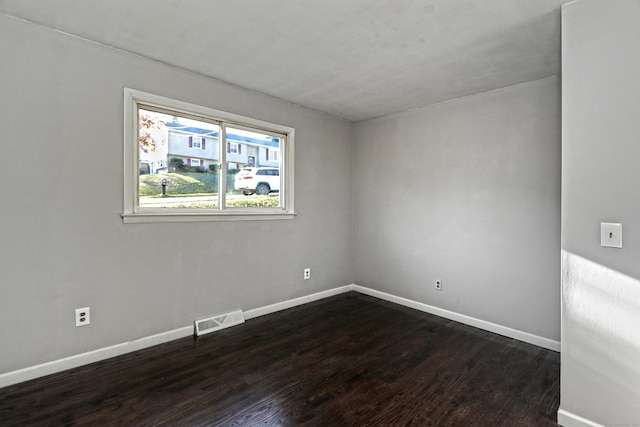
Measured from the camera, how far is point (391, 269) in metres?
4.16

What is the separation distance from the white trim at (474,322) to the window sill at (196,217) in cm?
169

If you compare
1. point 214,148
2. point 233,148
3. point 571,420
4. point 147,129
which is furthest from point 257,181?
point 571,420

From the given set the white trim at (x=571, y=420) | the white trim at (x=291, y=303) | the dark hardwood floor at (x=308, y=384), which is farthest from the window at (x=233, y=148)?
the white trim at (x=571, y=420)

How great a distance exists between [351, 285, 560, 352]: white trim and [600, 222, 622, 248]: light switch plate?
1.58m

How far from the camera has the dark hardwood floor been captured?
74.2 inches

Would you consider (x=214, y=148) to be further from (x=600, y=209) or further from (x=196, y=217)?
(x=600, y=209)

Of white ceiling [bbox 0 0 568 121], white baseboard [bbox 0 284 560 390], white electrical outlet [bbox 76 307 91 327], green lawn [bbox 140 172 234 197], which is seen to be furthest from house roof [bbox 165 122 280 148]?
white baseboard [bbox 0 284 560 390]

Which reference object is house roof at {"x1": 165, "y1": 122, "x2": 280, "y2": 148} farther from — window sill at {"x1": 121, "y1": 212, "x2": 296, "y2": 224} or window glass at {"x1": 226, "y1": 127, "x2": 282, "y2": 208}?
window sill at {"x1": 121, "y1": 212, "x2": 296, "y2": 224}

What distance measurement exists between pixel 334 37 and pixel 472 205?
226 centimetres

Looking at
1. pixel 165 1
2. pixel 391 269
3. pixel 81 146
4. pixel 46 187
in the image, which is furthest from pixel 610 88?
pixel 46 187

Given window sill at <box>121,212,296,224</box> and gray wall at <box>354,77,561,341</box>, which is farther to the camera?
gray wall at <box>354,77,561,341</box>

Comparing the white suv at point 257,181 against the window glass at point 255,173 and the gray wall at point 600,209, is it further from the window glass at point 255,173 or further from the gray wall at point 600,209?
the gray wall at point 600,209

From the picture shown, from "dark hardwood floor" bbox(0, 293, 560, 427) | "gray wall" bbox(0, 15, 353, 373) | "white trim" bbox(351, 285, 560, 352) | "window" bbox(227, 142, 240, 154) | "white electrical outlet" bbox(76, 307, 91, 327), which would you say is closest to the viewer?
"dark hardwood floor" bbox(0, 293, 560, 427)

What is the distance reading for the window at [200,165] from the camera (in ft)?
8.90
